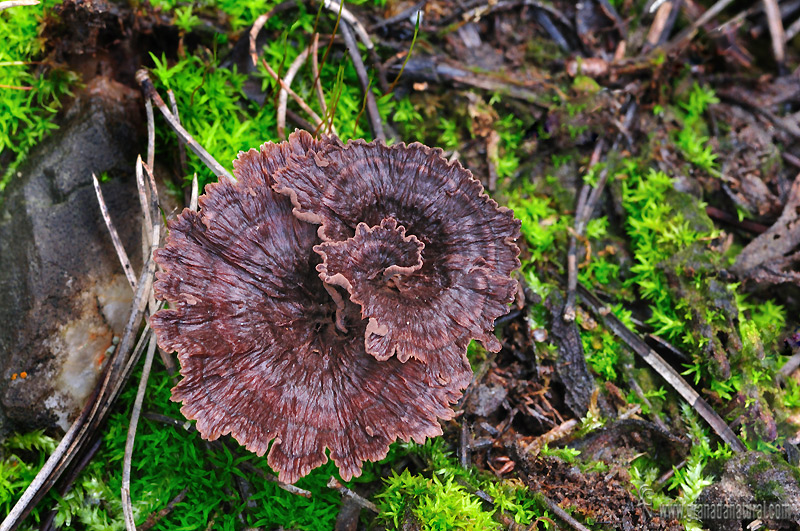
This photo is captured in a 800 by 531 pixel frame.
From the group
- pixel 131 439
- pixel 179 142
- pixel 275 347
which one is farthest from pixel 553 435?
pixel 179 142

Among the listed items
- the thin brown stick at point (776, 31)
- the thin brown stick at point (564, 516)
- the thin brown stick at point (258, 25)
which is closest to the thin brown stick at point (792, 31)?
the thin brown stick at point (776, 31)

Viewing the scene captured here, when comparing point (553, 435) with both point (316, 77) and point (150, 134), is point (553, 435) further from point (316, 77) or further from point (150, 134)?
point (150, 134)

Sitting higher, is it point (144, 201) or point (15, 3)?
point (15, 3)

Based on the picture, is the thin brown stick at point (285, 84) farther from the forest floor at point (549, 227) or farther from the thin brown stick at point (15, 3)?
the thin brown stick at point (15, 3)

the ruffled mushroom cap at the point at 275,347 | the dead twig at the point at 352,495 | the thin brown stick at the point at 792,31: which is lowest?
the dead twig at the point at 352,495

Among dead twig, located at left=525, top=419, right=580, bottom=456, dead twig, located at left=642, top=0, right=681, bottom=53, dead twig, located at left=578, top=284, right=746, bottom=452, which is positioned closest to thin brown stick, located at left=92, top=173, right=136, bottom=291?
dead twig, located at left=525, top=419, right=580, bottom=456

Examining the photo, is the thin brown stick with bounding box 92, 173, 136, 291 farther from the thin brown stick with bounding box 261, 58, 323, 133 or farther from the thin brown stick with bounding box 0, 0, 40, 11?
the thin brown stick with bounding box 261, 58, 323, 133
